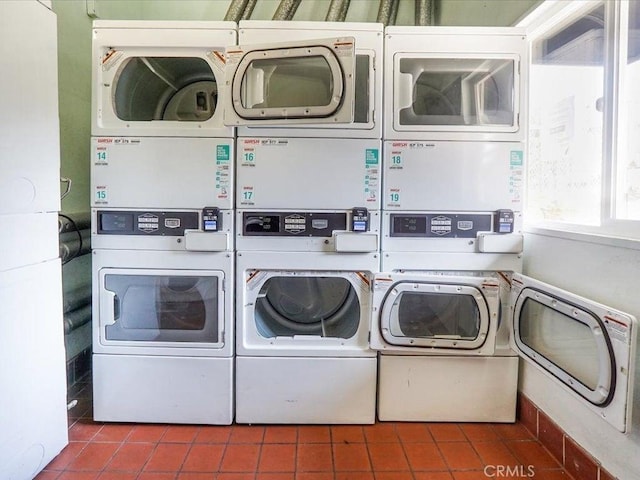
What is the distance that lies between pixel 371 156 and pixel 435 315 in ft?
3.06

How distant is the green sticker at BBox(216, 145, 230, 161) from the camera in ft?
6.32

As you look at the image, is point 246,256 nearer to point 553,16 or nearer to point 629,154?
point 629,154

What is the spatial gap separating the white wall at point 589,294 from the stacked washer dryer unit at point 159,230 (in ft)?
5.13

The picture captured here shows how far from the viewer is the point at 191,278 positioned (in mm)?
2035

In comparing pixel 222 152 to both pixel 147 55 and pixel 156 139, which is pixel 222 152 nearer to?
pixel 156 139

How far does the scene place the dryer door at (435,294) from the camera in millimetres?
1930

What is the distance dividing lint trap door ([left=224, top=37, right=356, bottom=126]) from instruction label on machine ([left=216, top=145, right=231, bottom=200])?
183mm

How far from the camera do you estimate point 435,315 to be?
2.12 meters

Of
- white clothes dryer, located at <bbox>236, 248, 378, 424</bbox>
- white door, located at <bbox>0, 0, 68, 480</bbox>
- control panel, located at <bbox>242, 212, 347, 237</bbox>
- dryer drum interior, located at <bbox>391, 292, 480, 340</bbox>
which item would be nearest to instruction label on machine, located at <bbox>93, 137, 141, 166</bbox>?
white door, located at <bbox>0, 0, 68, 480</bbox>

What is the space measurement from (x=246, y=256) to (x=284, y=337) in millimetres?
475

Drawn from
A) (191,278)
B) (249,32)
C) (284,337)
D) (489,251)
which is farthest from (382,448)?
(249,32)

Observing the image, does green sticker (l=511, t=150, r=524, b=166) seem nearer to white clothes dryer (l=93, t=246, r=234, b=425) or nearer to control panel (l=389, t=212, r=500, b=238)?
control panel (l=389, t=212, r=500, b=238)

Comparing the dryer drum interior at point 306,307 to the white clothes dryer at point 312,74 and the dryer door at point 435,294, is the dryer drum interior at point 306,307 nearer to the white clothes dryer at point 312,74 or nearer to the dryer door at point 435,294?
the dryer door at point 435,294

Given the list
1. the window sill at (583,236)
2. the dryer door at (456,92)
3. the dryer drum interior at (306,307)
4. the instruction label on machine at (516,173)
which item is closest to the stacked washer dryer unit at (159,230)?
the dryer drum interior at (306,307)
